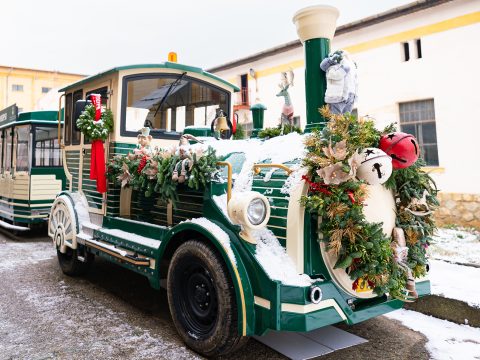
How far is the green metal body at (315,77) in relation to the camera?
3262 millimetres

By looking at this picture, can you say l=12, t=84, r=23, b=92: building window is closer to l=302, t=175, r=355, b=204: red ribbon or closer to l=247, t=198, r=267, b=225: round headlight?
l=247, t=198, r=267, b=225: round headlight

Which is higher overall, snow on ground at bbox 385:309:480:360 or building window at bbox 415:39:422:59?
building window at bbox 415:39:422:59

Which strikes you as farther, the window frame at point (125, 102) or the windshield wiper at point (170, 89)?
the windshield wiper at point (170, 89)

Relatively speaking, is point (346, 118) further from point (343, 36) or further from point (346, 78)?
point (343, 36)

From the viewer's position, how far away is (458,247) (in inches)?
251

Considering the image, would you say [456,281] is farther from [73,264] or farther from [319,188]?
[73,264]

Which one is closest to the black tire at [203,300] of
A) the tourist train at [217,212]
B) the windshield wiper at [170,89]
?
the tourist train at [217,212]

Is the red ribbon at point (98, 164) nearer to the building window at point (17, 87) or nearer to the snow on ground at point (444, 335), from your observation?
the snow on ground at point (444, 335)

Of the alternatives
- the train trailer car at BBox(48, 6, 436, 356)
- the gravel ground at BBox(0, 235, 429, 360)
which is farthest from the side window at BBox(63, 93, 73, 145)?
the gravel ground at BBox(0, 235, 429, 360)

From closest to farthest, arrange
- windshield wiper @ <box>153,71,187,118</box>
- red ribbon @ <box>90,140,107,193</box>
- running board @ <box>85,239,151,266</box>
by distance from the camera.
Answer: running board @ <box>85,239,151,266</box> < red ribbon @ <box>90,140,107,193</box> < windshield wiper @ <box>153,71,187,118</box>

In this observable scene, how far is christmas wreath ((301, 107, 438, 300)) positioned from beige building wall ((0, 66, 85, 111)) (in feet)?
104

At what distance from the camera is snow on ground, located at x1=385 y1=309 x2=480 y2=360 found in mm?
3014

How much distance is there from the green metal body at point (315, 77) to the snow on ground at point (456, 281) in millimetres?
2180

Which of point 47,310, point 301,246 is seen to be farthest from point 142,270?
point 301,246
